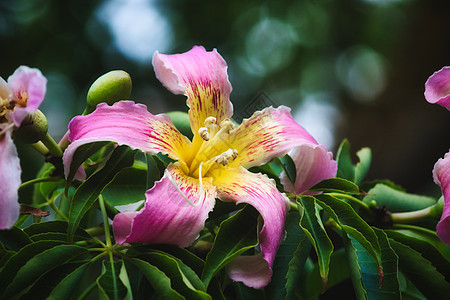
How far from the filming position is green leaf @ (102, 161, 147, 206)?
663 mm

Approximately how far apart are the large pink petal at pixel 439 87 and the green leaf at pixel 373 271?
171mm

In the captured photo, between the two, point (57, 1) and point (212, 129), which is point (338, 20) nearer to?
point (57, 1)

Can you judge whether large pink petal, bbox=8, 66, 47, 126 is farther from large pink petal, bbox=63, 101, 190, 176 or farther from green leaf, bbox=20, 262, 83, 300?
green leaf, bbox=20, 262, 83, 300

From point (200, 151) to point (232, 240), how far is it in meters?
0.13

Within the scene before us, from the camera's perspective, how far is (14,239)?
1.68 feet

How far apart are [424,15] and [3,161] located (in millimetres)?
2955

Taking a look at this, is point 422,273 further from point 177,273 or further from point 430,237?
A: point 177,273

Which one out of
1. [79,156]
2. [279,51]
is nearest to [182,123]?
[79,156]

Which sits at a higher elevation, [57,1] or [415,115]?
[57,1]

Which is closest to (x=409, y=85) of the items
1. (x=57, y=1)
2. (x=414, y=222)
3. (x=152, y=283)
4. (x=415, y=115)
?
(x=415, y=115)

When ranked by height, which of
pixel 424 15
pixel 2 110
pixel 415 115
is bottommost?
pixel 415 115

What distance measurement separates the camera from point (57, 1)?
393 centimetres

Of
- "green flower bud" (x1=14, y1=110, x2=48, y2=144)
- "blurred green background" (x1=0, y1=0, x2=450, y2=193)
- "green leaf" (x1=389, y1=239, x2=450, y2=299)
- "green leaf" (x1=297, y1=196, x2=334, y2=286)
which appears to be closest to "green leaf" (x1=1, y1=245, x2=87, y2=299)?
"green flower bud" (x1=14, y1=110, x2=48, y2=144)

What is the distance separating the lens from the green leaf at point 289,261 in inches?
19.6
